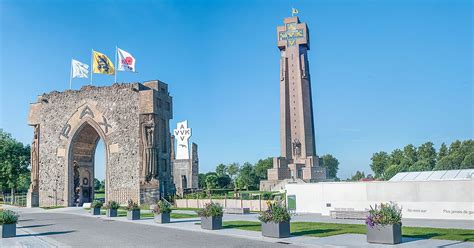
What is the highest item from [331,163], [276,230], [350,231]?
[331,163]

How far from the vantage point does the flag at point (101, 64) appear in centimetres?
3984

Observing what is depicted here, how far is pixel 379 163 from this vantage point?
367 feet

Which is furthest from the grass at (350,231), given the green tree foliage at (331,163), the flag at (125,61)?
the green tree foliage at (331,163)

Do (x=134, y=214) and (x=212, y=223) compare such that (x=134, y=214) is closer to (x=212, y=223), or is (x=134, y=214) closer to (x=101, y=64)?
(x=212, y=223)

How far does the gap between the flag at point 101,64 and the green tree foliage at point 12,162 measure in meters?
22.8

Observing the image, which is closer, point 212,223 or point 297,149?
point 212,223

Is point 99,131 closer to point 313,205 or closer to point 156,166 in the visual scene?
point 156,166

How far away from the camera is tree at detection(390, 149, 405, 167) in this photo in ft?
326

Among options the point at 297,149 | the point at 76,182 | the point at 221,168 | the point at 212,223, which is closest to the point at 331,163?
the point at 221,168

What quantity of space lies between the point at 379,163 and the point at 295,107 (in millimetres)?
38800

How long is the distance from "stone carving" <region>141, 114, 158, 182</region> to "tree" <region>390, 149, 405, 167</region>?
75146mm

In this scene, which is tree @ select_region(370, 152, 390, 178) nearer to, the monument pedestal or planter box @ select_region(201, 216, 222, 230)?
the monument pedestal

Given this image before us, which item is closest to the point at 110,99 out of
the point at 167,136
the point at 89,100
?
the point at 89,100

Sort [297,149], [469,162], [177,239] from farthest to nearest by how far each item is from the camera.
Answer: [297,149] → [469,162] → [177,239]
